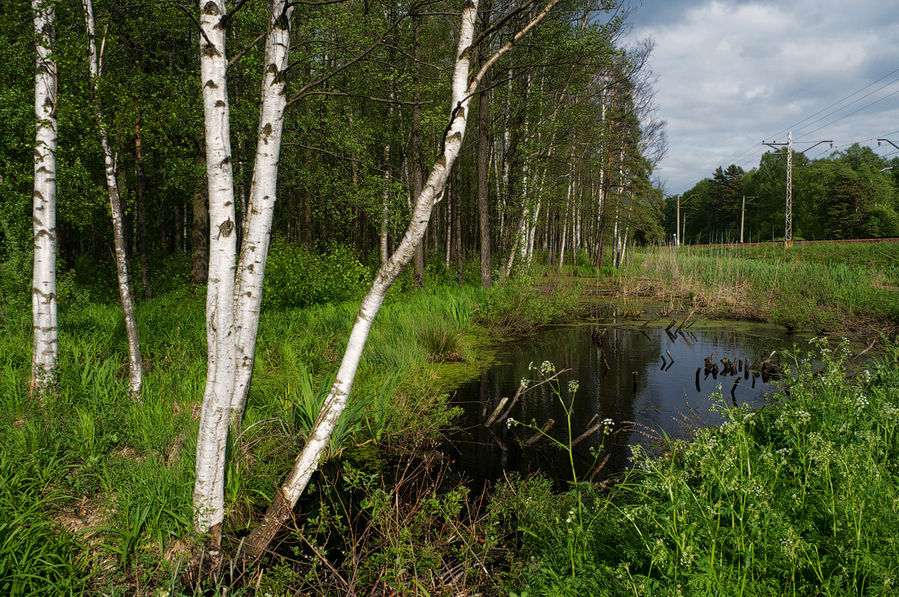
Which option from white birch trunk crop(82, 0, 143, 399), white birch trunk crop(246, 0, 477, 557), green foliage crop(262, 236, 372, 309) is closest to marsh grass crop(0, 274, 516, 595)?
white birch trunk crop(82, 0, 143, 399)

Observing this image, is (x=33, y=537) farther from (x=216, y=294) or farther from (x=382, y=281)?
(x=382, y=281)

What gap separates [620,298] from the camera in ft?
51.3

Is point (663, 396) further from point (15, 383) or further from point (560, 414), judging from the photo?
point (15, 383)

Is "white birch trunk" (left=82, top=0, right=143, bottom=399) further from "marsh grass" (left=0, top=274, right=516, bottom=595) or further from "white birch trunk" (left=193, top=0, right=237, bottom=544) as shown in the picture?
"white birch trunk" (left=193, top=0, right=237, bottom=544)

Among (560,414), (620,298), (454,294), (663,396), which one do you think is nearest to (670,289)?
(620,298)

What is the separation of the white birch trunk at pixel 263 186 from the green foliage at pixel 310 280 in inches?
246

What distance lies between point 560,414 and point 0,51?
12562 millimetres

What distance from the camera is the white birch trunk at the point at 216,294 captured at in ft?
9.19

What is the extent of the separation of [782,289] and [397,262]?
45.0ft

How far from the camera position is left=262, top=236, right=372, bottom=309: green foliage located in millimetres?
9633

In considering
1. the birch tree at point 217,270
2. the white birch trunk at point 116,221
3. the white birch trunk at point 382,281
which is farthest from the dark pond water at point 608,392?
the white birch trunk at point 116,221

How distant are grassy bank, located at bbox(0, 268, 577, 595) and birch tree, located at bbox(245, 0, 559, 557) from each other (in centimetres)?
28

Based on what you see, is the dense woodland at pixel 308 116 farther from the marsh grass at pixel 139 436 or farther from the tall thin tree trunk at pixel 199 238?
the marsh grass at pixel 139 436

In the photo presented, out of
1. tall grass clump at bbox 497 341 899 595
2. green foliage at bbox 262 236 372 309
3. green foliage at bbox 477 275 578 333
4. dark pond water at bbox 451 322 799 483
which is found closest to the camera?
tall grass clump at bbox 497 341 899 595
